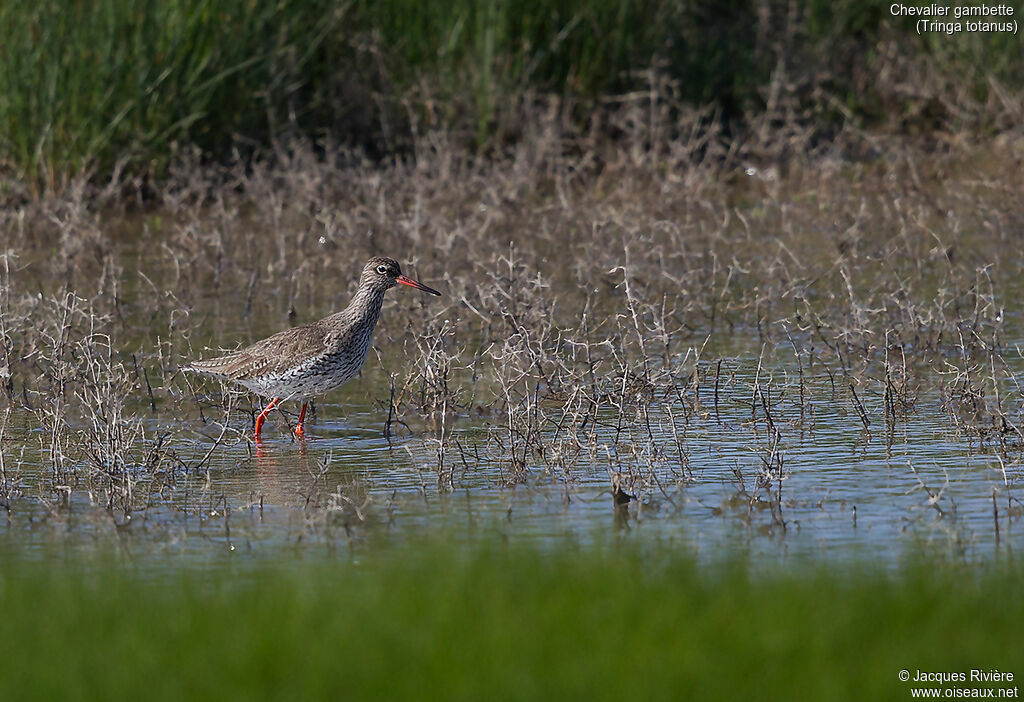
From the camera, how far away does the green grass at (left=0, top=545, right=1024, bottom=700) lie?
5426 millimetres

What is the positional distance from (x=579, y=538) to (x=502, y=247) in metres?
7.69

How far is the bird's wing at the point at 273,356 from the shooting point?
9.92m

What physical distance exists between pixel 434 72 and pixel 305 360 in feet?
29.7

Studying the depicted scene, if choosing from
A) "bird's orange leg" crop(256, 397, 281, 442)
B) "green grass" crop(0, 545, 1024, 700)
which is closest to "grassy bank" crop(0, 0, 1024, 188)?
"bird's orange leg" crop(256, 397, 281, 442)

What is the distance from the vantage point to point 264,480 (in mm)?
8844

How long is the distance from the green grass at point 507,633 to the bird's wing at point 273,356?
3.18 metres

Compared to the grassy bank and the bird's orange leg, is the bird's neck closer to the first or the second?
the bird's orange leg

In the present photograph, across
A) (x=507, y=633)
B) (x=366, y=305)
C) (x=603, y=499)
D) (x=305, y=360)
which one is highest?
(x=366, y=305)

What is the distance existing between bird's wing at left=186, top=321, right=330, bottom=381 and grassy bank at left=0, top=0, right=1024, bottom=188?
5761mm

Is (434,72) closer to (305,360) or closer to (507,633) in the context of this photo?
(305,360)

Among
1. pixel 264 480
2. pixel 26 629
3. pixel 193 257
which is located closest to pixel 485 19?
pixel 193 257

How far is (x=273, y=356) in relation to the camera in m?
10.0

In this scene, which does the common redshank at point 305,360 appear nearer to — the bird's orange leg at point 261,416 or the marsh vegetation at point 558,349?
the bird's orange leg at point 261,416

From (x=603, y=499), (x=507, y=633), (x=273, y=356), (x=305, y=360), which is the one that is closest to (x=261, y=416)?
(x=273, y=356)
